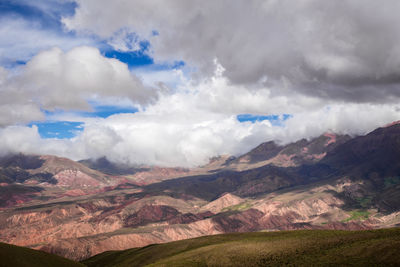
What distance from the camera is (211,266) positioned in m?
116

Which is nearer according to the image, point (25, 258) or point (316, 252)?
point (25, 258)

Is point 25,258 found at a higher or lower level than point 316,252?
higher

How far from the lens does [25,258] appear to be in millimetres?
96188

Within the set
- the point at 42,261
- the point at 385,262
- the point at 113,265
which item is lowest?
the point at 113,265

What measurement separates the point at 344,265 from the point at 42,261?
95806 millimetres

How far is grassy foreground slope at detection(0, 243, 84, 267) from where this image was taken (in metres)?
87.0

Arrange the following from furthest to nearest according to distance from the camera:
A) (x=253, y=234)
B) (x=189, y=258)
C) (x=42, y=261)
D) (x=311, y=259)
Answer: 1. (x=253, y=234)
2. (x=189, y=258)
3. (x=42, y=261)
4. (x=311, y=259)

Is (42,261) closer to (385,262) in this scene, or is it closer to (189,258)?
(189,258)

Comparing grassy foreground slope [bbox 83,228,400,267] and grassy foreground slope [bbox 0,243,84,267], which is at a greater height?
grassy foreground slope [bbox 0,243,84,267]

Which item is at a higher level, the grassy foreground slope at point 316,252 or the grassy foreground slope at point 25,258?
the grassy foreground slope at point 25,258

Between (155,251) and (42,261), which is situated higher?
(42,261)

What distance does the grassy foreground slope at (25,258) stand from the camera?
8700cm

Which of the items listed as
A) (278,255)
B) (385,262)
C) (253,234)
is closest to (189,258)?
(278,255)

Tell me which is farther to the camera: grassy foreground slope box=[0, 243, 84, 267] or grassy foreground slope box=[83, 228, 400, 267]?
grassy foreground slope box=[0, 243, 84, 267]
